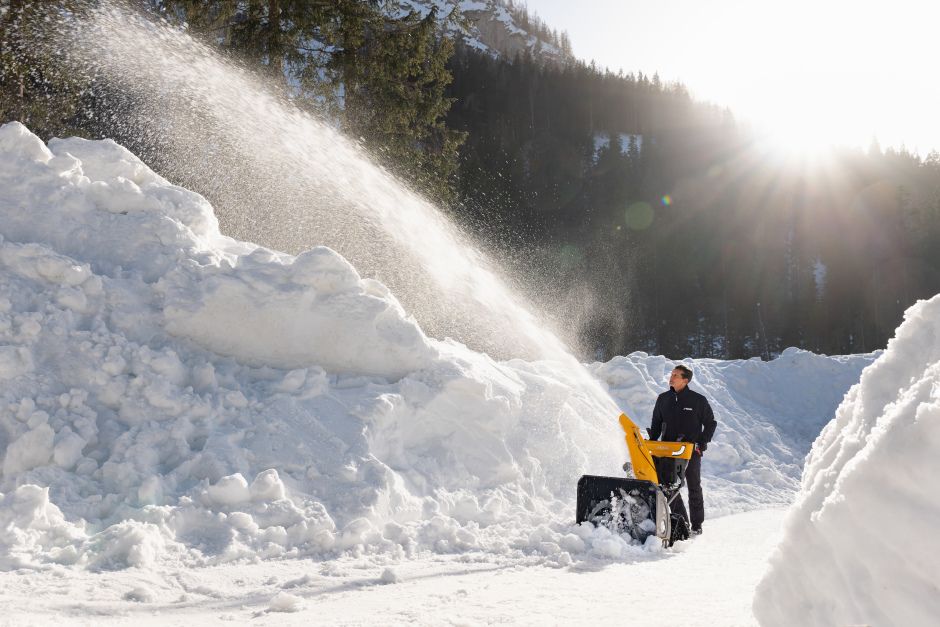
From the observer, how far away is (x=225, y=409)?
569 centimetres

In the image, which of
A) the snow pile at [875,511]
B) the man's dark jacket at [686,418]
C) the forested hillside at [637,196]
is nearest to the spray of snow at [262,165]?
the forested hillside at [637,196]

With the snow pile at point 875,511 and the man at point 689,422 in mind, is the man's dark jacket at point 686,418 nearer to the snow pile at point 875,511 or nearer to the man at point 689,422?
the man at point 689,422

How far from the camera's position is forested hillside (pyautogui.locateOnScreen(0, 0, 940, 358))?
54.1 feet

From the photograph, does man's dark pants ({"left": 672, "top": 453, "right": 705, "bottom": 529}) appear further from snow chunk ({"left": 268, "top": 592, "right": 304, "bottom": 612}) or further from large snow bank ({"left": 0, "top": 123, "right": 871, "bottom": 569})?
snow chunk ({"left": 268, "top": 592, "right": 304, "bottom": 612})

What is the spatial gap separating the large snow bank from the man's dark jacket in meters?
1.05

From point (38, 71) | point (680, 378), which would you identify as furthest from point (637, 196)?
point (680, 378)

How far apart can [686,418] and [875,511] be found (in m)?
4.63

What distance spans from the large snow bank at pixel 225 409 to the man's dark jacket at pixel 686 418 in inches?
41.3

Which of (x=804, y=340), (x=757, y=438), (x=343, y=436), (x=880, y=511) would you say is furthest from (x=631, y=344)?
(x=880, y=511)

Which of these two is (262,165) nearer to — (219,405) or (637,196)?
(219,405)

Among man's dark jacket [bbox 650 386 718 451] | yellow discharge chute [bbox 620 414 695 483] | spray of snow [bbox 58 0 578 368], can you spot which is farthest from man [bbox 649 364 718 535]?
spray of snow [bbox 58 0 578 368]

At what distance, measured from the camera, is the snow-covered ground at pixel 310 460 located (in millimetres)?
2143

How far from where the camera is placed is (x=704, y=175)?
71.0 meters

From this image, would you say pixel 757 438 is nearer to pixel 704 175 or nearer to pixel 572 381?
pixel 572 381
